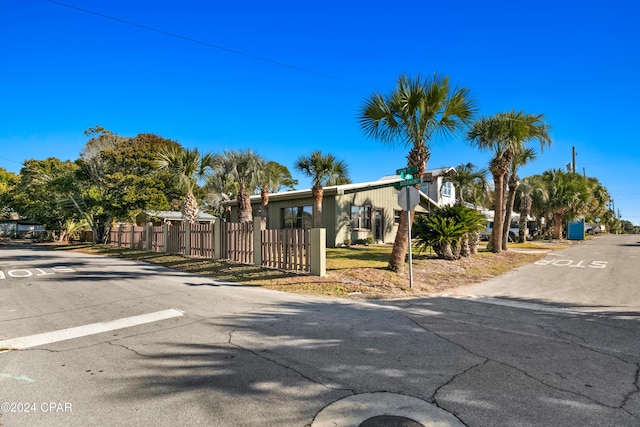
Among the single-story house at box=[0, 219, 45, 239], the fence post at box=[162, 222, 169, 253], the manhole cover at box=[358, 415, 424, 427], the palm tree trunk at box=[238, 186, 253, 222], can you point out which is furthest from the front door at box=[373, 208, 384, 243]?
the single-story house at box=[0, 219, 45, 239]

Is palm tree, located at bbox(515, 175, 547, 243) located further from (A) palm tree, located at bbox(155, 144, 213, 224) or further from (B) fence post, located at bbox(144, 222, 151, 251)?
(B) fence post, located at bbox(144, 222, 151, 251)

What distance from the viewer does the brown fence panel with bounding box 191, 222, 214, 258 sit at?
15312 mm

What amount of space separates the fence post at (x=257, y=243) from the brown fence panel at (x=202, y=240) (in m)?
3.42

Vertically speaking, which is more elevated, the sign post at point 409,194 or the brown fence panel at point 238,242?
the sign post at point 409,194

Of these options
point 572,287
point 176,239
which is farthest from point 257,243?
point 572,287

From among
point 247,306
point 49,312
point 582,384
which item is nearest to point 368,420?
point 582,384

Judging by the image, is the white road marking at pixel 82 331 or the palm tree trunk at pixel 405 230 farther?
the palm tree trunk at pixel 405 230

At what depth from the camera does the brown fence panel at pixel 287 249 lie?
428 inches

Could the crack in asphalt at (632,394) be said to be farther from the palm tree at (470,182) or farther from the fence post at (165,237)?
the palm tree at (470,182)

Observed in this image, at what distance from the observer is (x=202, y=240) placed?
1585 cm

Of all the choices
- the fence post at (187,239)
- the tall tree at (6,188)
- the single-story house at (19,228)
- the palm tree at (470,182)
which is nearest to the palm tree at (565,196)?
the palm tree at (470,182)

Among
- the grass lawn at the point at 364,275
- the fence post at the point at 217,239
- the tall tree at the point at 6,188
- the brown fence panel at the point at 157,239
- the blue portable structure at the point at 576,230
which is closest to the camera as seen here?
the grass lawn at the point at 364,275

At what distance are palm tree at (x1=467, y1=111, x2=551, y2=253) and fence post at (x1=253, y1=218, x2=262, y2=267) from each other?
475 inches

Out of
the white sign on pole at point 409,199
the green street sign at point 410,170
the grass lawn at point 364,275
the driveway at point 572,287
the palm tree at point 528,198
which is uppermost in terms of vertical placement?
the palm tree at point 528,198
